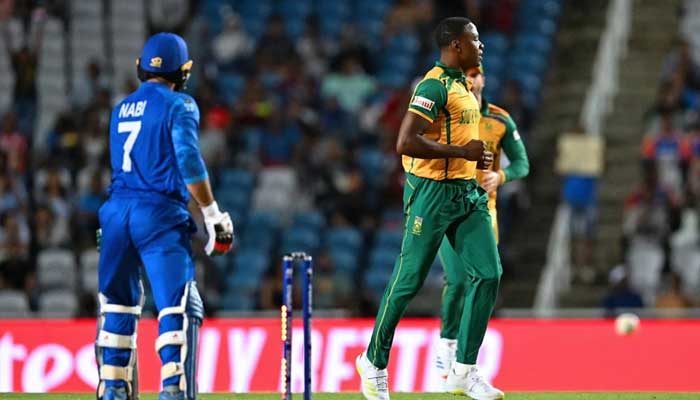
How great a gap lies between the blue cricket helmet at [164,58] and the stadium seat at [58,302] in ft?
30.7

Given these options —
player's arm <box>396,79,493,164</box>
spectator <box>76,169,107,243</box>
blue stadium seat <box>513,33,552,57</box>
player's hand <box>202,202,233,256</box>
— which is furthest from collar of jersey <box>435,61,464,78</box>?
blue stadium seat <box>513,33,552,57</box>

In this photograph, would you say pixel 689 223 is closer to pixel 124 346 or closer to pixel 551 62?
pixel 551 62

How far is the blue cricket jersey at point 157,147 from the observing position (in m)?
9.11

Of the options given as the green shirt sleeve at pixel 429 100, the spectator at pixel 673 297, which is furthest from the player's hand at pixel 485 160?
the spectator at pixel 673 297

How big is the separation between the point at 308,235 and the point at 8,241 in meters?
3.84

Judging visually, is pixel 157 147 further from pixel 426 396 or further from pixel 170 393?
pixel 426 396

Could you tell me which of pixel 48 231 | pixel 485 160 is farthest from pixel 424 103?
pixel 48 231

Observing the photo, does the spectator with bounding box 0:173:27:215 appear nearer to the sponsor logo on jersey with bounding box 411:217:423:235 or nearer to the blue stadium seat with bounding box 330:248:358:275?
the blue stadium seat with bounding box 330:248:358:275

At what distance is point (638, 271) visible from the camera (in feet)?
62.3

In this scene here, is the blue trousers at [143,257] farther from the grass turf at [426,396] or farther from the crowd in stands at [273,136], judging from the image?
the crowd in stands at [273,136]

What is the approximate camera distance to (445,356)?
36.1 feet

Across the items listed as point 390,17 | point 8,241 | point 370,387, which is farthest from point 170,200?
point 390,17

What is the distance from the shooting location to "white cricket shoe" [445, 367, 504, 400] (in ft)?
32.3

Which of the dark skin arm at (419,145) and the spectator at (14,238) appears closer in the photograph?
the dark skin arm at (419,145)
